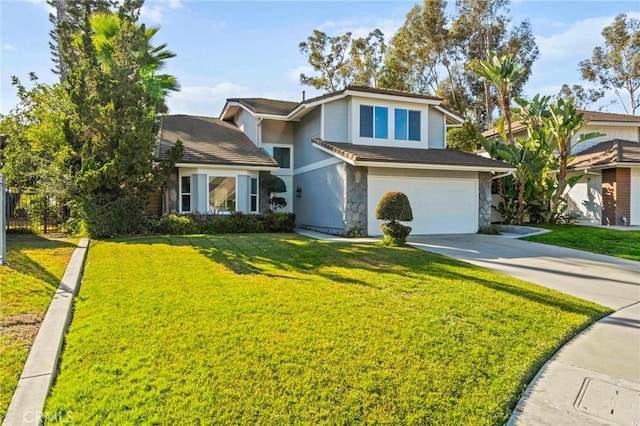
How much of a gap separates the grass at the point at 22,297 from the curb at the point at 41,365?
0.21ft

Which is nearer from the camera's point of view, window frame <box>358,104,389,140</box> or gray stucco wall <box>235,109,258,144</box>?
window frame <box>358,104,389,140</box>

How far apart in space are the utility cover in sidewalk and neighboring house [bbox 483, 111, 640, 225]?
58.9 ft

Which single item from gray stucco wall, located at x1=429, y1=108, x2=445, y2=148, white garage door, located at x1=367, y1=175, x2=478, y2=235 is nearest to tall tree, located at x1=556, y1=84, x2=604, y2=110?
gray stucco wall, located at x1=429, y1=108, x2=445, y2=148

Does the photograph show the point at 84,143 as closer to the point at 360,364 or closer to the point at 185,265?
the point at 185,265

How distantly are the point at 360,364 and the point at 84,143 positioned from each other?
1365cm

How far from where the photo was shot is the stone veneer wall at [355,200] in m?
14.6

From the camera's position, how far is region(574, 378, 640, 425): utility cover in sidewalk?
3.40 meters

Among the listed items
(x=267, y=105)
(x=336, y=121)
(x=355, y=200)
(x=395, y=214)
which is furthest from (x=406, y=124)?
(x=267, y=105)

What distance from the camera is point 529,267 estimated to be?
932 cm

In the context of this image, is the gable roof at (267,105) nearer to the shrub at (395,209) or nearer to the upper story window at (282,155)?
the upper story window at (282,155)

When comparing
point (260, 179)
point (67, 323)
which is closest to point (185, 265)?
point (67, 323)

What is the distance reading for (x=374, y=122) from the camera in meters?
16.7

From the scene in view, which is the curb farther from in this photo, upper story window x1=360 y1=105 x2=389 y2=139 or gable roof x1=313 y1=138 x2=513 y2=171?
upper story window x1=360 y1=105 x2=389 y2=139

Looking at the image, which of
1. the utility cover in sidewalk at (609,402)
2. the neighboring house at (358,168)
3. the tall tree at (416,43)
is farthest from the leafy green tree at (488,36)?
the utility cover in sidewalk at (609,402)
